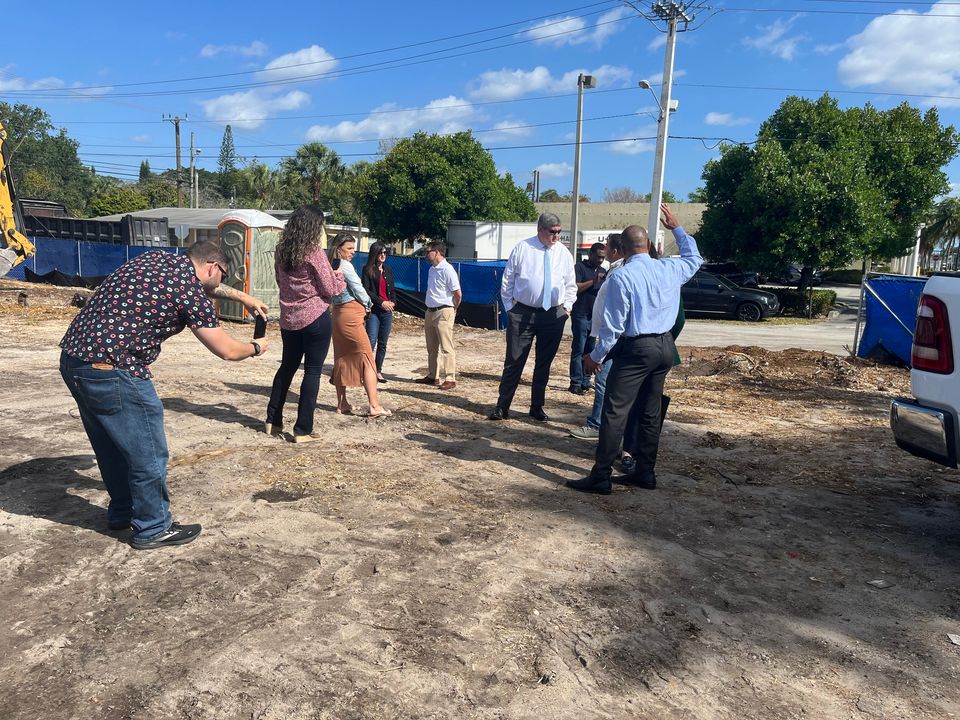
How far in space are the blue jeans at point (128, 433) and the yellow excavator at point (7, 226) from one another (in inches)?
622

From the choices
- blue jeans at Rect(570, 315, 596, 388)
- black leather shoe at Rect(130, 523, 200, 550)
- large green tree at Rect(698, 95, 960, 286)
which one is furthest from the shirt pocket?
large green tree at Rect(698, 95, 960, 286)

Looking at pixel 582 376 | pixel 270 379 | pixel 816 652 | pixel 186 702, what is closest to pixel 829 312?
pixel 582 376

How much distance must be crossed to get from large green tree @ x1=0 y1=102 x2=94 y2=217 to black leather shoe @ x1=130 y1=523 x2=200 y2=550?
78.7 metres

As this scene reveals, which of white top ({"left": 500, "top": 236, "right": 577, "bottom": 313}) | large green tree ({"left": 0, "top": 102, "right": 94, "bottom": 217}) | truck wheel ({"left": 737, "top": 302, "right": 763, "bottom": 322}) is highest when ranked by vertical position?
large green tree ({"left": 0, "top": 102, "right": 94, "bottom": 217})

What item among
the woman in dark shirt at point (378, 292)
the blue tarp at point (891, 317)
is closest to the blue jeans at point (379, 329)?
the woman in dark shirt at point (378, 292)

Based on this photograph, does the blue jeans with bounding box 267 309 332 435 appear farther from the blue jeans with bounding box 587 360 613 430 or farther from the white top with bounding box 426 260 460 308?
the white top with bounding box 426 260 460 308

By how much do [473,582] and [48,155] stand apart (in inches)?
3868

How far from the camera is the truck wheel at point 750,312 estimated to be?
21.0m

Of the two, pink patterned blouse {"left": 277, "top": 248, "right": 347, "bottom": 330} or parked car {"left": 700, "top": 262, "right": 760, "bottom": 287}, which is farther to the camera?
parked car {"left": 700, "top": 262, "right": 760, "bottom": 287}

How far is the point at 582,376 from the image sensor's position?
8438mm

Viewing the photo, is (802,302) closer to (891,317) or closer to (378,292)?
(891,317)

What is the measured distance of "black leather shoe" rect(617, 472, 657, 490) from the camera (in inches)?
197

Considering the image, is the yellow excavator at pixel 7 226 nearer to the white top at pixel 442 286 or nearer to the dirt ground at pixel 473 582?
the dirt ground at pixel 473 582

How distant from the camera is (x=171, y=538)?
3.74 metres
